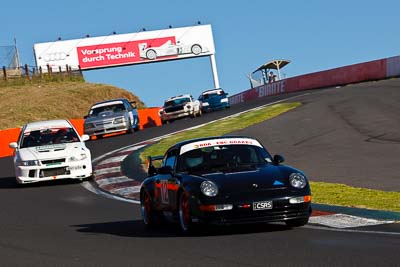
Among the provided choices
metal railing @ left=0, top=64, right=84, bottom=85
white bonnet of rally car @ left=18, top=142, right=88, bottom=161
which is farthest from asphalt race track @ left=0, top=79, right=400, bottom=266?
metal railing @ left=0, top=64, right=84, bottom=85

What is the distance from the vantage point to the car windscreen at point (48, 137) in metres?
22.9

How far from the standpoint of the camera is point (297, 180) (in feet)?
37.0

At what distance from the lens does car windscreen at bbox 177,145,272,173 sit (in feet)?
39.7

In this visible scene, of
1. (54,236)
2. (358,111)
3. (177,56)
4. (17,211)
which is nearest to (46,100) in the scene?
(177,56)

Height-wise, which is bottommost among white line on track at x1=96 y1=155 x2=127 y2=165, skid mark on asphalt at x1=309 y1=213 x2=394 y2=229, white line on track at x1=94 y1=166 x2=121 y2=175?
skid mark on asphalt at x1=309 y1=213 x2=394 y2=229

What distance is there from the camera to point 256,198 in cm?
1099

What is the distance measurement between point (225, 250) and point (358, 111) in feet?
74.5

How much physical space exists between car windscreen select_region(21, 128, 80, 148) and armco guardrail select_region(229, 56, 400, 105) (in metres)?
28.7

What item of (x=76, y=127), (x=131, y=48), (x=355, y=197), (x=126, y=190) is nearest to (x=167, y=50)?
(x=131, y=48)

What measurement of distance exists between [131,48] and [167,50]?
123 inches

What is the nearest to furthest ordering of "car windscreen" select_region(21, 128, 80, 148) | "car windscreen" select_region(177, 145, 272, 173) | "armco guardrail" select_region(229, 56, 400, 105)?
"car windscreen" select_region(177, 145, 272, 173), "car windscreen" select_region(21, 128, 80, 148), "armco guardrail" select_region(229, 56, 400, 105)

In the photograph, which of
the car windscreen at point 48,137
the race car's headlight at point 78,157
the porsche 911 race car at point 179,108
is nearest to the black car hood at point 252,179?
the race car's headlight at point 78,157

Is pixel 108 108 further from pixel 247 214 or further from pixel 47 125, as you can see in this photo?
pixel 247 214

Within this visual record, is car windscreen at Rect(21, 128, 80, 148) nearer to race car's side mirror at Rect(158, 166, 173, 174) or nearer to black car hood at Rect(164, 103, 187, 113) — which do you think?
race car's side mirror at Rect(158, 166, 173, 174)
